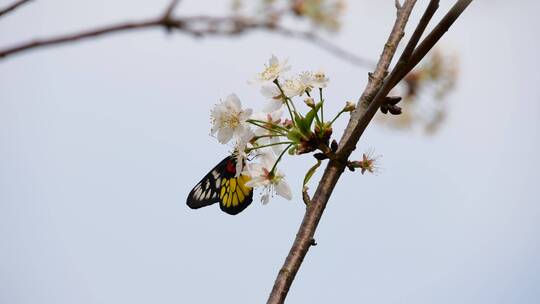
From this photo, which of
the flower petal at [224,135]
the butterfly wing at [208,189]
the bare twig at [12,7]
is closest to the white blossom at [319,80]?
the flower petal at [224,135]

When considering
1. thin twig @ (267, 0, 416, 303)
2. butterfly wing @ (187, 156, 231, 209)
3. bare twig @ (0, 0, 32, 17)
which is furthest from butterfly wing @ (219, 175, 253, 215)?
bare twig @ (0, 0, 32, 17)

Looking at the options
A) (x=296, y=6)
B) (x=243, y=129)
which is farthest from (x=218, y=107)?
(x=296, y=6)

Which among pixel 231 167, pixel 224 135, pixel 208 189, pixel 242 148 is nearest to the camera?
pixel 242 148

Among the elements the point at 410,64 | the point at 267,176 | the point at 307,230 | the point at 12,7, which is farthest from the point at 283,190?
the point at 12,7

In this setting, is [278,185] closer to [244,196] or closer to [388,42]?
[244,196]

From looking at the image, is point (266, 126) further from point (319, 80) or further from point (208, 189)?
point (208, 189)

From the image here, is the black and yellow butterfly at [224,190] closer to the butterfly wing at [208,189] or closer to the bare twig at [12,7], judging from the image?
the butterfly wing at [208,189]
